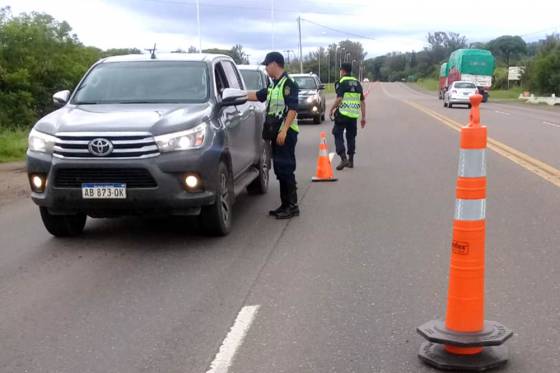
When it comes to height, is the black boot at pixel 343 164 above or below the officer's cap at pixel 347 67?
below

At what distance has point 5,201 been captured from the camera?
991 centimetres

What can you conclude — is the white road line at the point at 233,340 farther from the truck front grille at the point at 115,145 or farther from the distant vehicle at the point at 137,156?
the truck front grille at the point at 115,145

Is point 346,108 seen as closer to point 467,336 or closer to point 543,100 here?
point 467,336

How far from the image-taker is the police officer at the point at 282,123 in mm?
7797

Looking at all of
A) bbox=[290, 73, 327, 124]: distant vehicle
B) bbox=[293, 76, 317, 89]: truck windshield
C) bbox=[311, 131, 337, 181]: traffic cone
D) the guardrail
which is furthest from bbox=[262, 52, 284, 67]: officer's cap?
the guardrail

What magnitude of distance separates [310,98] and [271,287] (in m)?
18.9

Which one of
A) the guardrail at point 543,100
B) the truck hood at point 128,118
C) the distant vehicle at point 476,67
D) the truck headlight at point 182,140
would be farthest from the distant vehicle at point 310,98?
the distant vehicle at point 476,67

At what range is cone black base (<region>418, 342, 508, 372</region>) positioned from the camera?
3.78 meters

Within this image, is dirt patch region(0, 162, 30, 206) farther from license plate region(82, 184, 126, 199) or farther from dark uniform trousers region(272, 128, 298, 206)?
dark uniform trousers region(272, 128, 298, 206)

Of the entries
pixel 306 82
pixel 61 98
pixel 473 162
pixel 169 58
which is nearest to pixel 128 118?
pixel 61 98

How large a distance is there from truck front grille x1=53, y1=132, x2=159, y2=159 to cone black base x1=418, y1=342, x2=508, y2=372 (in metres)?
3.34

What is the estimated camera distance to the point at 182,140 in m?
6.42

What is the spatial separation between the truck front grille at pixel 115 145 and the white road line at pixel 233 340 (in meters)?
2.08

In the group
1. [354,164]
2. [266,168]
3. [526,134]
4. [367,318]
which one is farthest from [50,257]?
[526,134]
